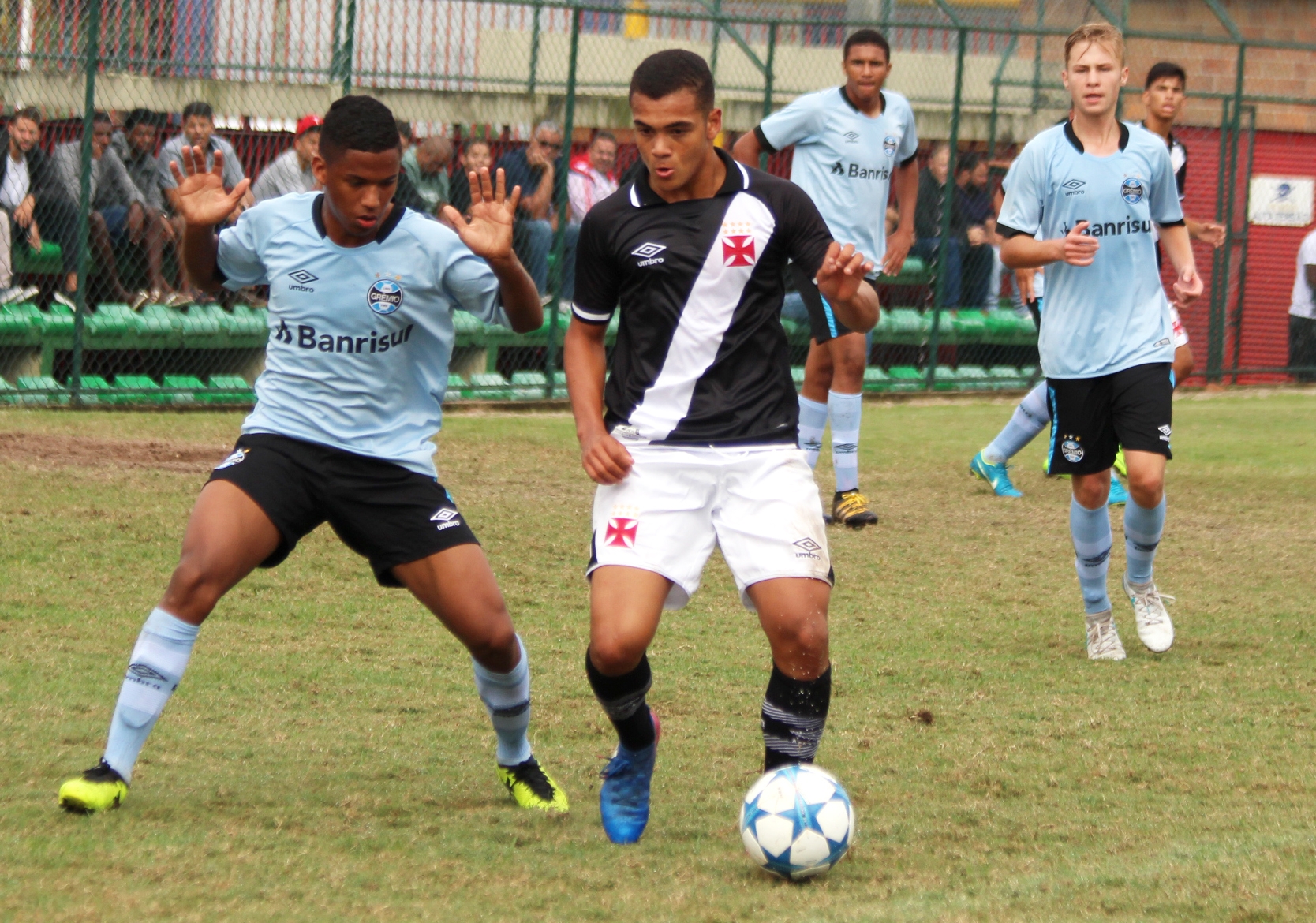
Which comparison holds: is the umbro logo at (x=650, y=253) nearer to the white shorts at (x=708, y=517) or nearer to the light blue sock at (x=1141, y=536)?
the white shorts at (x=708, y=517)

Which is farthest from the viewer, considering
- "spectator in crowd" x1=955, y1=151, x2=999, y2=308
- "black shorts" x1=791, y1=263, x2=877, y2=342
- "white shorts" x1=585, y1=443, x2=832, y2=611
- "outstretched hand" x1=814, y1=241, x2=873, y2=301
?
"spectator in crowd" x1=955, y1=151, x2=999, y2=308

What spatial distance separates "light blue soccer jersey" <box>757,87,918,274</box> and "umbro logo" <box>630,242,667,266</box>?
499 cm

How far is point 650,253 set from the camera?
14.3 feet

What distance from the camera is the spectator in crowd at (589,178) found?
1350 centimetres

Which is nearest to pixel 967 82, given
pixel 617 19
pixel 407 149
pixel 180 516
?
pixel 617 19

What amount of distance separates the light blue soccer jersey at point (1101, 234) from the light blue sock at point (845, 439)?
2727 millimetres

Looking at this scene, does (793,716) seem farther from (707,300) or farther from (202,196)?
(202,196)

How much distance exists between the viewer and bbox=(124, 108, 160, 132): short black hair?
1183 centimetres

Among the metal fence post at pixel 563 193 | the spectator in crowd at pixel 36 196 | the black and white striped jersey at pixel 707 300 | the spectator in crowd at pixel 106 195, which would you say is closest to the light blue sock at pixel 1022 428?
the metal fence post at pixel 563 193

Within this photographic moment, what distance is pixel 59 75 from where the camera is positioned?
1169cm

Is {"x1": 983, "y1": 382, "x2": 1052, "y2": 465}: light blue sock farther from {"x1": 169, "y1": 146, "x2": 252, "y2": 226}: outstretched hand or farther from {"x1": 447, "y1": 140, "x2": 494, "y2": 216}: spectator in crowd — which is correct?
{"x1": 169, "y1": 146, "x2": 252, "y2": 226}: outstretched hand

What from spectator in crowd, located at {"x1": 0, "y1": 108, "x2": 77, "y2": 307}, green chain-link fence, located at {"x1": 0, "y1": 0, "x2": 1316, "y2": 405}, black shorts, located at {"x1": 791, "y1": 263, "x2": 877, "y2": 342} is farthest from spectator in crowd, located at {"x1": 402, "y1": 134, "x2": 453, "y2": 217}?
black shorts, located at {"x1": 791, "y1": 263, "x2": 877, "y2": 342}

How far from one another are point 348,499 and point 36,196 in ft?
27.0

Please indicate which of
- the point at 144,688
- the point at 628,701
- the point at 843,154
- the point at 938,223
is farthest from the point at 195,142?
the point at 628,701
